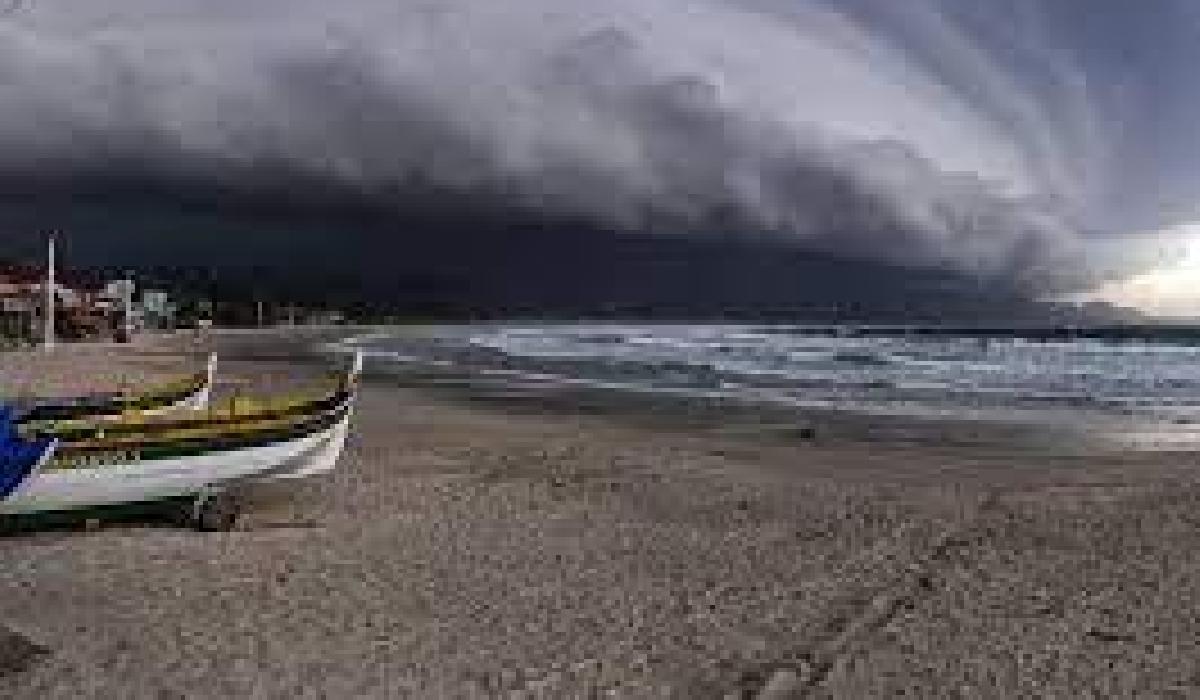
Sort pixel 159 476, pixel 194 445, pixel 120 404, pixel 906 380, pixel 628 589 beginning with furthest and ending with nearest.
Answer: pixel 906 380 < pixel 120 404 < pixel 194 445 < pixel 159 476 < pixel 628 589

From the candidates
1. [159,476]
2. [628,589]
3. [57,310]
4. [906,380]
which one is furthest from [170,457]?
[57,310]

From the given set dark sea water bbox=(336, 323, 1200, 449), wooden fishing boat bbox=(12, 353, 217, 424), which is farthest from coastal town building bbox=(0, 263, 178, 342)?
wooden fishing boat bbox=(12, 353, 217, 424)

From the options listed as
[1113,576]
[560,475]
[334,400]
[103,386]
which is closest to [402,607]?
[334,400]

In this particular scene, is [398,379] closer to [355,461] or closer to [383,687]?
[355,461]

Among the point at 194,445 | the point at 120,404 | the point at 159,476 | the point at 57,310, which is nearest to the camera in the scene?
the point at 159,476

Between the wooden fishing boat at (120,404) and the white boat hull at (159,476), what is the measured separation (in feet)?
5.35

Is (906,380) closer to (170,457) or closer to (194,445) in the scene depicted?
(194,445)

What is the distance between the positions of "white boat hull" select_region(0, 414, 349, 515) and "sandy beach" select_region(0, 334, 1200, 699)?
433mm

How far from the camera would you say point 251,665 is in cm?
1054

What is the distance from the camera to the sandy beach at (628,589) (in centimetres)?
1044

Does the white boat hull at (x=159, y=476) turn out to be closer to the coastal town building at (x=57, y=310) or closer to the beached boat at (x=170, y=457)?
the beached boat at (x=170, y=457)

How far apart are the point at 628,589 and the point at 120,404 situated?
360 inches

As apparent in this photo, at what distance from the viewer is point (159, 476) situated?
1584cm

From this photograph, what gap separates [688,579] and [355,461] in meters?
9.68
